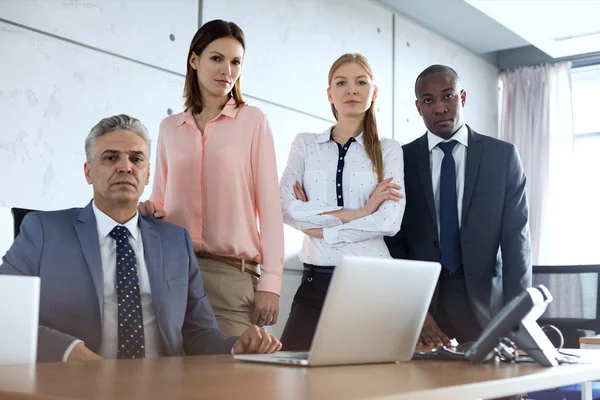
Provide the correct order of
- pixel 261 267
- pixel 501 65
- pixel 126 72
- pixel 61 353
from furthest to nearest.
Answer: pixel 501 65, pixel 126 72, pixel 261 267, pixel 61 353

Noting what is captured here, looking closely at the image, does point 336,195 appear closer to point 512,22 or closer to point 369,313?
point 369,313

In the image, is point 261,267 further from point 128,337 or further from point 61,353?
point 61,353

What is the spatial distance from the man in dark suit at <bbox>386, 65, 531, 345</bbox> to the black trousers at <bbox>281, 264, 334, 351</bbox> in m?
0.32

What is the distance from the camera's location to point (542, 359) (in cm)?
151

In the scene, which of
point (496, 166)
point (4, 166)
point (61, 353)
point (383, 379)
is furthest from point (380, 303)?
point (4, 166)

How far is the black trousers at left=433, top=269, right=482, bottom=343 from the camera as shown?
8.29 ft

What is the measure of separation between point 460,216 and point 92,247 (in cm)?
134

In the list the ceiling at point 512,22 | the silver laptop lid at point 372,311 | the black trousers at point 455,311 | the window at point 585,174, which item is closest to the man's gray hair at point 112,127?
the silver laptop lid at point 372,311

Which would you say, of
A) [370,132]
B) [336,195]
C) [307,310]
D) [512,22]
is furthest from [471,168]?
[512,22]

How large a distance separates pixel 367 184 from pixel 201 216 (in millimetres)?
608

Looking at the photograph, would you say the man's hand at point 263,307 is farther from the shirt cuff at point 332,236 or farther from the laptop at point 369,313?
the laptop at point 369,313

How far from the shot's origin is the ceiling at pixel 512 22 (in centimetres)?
533

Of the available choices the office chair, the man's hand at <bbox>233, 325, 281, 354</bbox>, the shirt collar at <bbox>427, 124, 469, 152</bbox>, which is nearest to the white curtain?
the office chair

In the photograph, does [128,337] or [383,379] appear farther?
[128,337]
